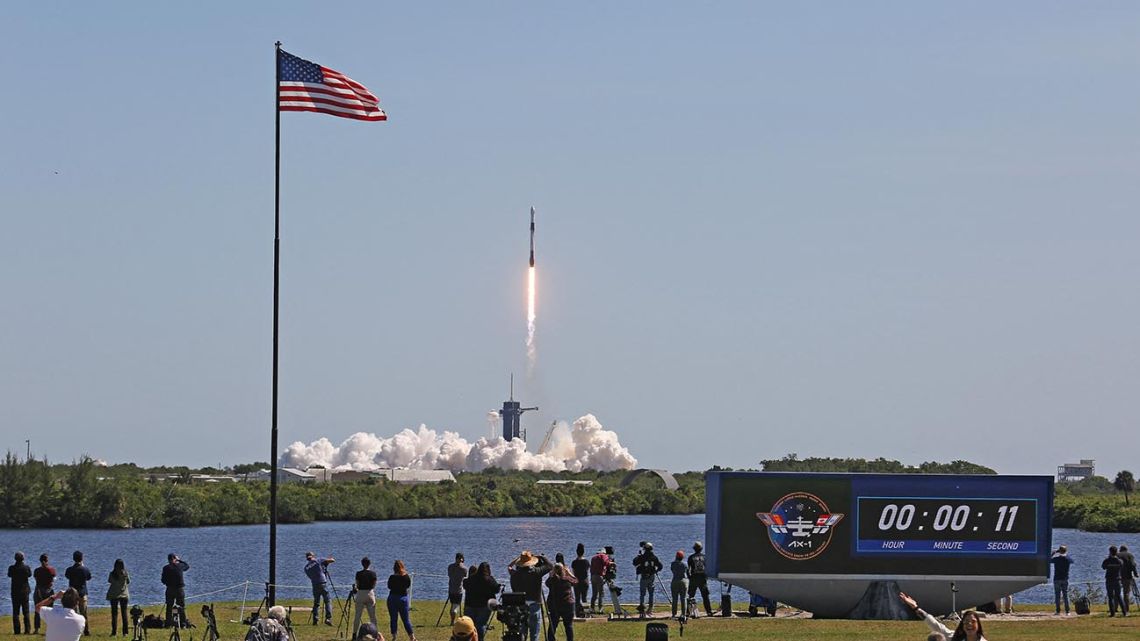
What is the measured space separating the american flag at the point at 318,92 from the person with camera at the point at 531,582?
11.3 m

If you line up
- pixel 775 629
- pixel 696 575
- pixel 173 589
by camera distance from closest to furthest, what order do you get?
pixel 173 589 < pixel 775 629 < pixel 696 575

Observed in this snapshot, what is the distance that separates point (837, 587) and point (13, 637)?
60.3 ft

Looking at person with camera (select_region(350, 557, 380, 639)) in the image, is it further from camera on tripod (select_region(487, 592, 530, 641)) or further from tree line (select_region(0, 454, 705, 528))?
tree line (select_region(0, 454, 705, 528))

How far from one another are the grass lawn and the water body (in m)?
16.7

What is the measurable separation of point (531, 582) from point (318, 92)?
12.4 meters

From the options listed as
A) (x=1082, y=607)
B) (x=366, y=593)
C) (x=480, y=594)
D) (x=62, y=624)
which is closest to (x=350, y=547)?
(x=1082, y=607)

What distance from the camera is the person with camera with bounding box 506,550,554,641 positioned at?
3116 cm

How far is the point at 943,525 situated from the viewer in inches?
1633

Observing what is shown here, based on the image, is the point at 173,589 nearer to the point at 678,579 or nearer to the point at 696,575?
the point at 678,579

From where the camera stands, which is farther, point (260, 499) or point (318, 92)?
point (260, 499)

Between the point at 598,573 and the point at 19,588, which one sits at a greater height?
the point at 598,573

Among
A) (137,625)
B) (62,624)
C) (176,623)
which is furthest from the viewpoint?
(137,625)

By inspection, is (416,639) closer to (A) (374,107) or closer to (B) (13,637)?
(B) (13,637)

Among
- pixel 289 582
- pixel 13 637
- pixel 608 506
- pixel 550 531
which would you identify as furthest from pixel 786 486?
pixel 608 506
